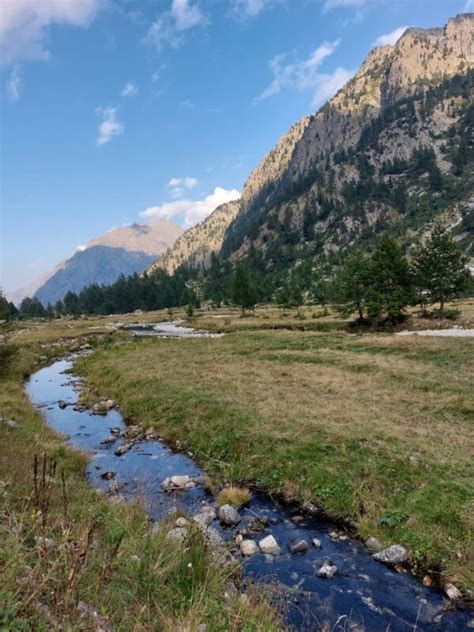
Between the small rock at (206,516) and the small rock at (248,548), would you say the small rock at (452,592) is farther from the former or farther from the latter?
the small rock at (206,516)

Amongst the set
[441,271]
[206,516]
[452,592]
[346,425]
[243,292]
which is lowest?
[452,592]

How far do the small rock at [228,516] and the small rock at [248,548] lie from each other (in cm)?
125

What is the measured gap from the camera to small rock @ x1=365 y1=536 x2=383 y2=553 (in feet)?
33.4

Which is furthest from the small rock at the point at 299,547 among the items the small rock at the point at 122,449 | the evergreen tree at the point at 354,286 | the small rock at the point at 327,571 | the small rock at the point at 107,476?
the evergreen tree at the point at 354,286

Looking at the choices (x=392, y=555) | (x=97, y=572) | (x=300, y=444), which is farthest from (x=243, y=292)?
(x=97, y=572)

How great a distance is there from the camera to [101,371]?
35.7 m

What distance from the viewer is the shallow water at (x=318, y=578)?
788cm

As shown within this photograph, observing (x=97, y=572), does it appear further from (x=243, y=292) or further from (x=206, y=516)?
(x=243, y=292)

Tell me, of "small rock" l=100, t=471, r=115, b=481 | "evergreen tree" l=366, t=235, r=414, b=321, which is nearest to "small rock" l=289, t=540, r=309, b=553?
"small rock" l=100, t=471, r=115, b=481

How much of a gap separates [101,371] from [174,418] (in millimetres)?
16852

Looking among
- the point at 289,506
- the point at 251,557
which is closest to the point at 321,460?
the point at 289,506

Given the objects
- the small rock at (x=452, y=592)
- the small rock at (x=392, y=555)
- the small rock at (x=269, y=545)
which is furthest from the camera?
the small rock at (x=269, y=545)

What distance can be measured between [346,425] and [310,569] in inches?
315

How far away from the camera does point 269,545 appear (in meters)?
10.4
